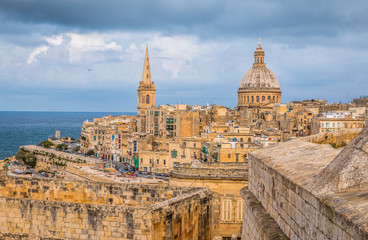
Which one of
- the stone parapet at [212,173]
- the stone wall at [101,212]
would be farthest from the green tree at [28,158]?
the stone wall at [101,212]

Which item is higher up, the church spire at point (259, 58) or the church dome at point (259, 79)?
the church spire at point (259, 58)

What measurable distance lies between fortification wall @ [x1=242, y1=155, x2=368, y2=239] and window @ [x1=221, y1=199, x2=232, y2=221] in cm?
588

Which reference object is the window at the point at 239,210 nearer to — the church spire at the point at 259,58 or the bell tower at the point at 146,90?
the bell tower at the point at 146,90

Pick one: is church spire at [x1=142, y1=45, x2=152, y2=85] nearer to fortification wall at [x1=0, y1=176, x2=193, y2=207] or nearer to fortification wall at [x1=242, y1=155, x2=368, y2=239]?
fortification wall at [x1=0, y1=176, x2=193, y2=207]

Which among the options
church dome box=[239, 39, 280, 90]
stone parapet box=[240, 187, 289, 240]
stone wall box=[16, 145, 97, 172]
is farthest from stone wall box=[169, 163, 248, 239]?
church dome box=[239, 39, 280, 90]

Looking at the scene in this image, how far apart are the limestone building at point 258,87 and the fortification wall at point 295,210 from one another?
89.2m

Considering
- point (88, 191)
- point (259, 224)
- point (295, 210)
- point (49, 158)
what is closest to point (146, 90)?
point (49, 158)

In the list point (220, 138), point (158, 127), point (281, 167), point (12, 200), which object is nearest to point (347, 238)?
point (281, 167)

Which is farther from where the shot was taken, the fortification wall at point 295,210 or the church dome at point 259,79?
the church dome at point 259,79

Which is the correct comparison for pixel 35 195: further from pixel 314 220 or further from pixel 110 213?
pixel 314 220

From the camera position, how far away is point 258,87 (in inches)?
3880

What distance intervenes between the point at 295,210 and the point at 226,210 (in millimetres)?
8537

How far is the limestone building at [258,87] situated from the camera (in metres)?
97.8

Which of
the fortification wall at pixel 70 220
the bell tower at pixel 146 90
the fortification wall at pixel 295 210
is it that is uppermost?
the bell tower at pixel 146 90
